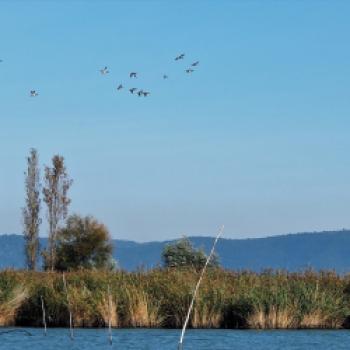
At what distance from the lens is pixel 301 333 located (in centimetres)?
3694

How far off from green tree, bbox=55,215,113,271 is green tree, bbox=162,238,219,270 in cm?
484

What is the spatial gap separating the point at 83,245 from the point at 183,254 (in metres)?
7.93

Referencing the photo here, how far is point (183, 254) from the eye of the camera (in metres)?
69.8

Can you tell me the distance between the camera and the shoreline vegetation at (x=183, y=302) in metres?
38.6

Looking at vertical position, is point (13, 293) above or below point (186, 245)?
below

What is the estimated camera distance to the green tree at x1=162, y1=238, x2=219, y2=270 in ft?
224

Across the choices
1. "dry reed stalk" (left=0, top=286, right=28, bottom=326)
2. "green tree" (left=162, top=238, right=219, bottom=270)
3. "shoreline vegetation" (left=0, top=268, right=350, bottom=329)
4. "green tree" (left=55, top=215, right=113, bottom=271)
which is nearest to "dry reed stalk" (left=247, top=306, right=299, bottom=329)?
"shoreline vegetation" (left=0, top=268, right=350, bottom=329)

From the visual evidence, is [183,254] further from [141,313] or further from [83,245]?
[141,313]

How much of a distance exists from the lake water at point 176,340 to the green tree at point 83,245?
1390 inches

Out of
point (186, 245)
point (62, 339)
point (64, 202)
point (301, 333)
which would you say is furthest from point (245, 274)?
point (64, 202)

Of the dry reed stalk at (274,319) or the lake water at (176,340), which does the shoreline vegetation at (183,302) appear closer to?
the dry reed stalk at (274,319)

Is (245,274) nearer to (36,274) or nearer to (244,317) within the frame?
(244,317)

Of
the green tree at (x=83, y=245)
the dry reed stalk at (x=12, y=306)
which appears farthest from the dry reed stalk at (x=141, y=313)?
→ the green tree at (x=83, y=245)

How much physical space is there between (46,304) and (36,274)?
5.35 metres
